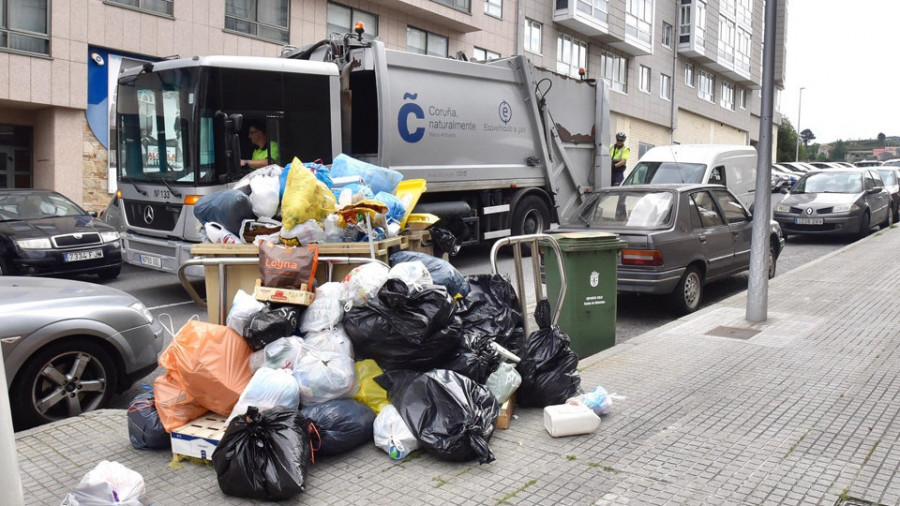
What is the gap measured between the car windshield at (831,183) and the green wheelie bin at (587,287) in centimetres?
1191

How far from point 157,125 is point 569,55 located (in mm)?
24141

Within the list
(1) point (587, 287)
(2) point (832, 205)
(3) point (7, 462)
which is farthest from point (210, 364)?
(2) point (832, 205)

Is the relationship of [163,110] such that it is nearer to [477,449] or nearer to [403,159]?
[403,159]

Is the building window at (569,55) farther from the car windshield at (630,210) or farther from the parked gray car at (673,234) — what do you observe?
the car windshield at (630,210)

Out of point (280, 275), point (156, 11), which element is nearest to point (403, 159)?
point (280, 275)

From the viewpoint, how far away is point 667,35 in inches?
1540

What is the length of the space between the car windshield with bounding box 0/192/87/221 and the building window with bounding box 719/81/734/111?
4133cm

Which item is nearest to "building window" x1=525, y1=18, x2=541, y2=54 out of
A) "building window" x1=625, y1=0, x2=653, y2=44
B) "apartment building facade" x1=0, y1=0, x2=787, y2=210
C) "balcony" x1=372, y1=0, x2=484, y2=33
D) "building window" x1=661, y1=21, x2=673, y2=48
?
"apartment building facade" x1=0, y1=0, x2=787, y2=210

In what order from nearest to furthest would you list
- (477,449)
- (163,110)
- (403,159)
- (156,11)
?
1. (477,449)
2. (163,110)
3. (403,159)
4. (156,11)

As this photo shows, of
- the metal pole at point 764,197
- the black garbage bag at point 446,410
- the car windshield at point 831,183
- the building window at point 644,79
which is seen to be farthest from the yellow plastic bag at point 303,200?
the building window at point 644,79

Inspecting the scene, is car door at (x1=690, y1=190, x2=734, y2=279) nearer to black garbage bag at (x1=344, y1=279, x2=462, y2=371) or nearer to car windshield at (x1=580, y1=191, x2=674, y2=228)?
car windshield at (x1=580, y1=191, x2=674, y2=228)

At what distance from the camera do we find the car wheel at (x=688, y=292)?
331 inches

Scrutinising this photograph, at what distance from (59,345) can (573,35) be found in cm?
2888

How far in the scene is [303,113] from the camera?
9492 millimetres
